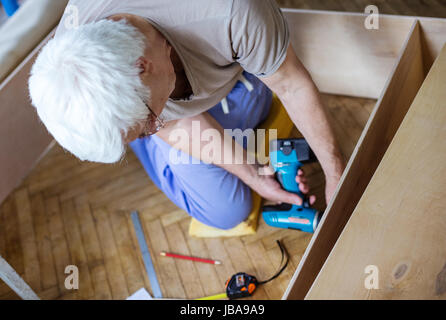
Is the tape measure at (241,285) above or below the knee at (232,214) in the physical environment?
below

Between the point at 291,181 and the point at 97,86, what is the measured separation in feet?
2.67

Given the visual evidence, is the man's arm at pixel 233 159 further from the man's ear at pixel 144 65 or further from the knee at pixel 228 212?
the man's ear at pixel 144 65

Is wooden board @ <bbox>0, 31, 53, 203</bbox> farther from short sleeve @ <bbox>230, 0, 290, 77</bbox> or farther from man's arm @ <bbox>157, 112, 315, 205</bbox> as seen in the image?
short sleeve @ <bbox>230, 0, 290, 77</bbox>

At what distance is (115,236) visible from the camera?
1534 millimetres

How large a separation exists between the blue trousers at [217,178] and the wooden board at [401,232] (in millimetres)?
658

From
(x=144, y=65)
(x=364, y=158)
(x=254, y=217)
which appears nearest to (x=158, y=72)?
(x=144, y=65)

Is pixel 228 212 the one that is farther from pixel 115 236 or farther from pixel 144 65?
pixel 144 65

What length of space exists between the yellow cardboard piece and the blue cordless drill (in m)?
0.09

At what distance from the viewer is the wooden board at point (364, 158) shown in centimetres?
85

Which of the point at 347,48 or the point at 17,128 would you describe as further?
the point at 347,48

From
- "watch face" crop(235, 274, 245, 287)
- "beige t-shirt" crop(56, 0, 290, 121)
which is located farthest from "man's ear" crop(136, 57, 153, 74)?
"watch face" crop(235, 274, 245, 287)

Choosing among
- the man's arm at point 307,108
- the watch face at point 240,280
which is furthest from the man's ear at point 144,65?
the watch face at point 240,280
